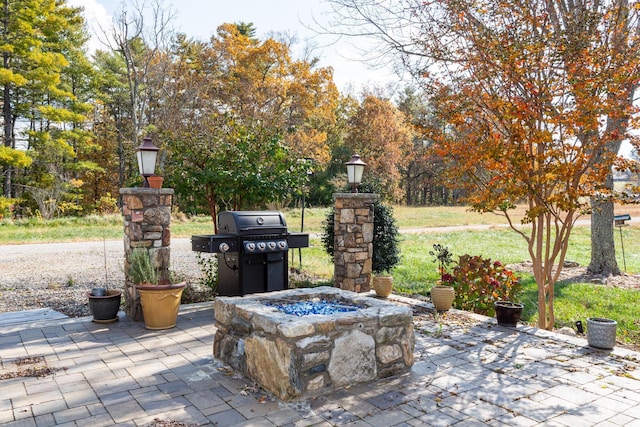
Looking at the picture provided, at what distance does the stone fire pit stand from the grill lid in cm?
170

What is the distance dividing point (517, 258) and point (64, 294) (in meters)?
8.50

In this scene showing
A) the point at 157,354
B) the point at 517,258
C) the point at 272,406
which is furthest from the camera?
the point at 517,258

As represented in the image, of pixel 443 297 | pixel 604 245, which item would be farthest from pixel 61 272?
pixel 604 245

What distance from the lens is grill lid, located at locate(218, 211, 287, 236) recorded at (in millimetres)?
5402

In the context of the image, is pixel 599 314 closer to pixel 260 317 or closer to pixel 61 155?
pixel 260 317

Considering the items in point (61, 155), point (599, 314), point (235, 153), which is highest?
point (61, 155)

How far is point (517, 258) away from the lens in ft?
32.4

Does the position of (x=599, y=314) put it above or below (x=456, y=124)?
below

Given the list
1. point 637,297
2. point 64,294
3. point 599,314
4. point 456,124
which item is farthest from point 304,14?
point 637,297

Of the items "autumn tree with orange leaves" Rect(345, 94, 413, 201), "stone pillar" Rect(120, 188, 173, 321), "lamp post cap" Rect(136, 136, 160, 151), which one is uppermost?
"autumn tree with orange leaves" Rect(345, 94, 413, 201)

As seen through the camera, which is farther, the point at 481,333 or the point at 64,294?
the point at 64,294

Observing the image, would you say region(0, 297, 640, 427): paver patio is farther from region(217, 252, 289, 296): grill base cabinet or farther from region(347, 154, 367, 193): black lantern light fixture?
region(347, 154, 367, 193): black lantern light fixture

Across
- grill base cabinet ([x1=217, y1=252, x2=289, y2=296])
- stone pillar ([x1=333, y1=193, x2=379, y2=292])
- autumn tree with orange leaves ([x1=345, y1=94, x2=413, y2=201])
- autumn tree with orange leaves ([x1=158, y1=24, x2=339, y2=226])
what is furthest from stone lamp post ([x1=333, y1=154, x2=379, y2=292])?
autumn tree with orange leaves ([x1=345, y1=94, x2=413, y2=201])

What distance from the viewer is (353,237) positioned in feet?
21.1
